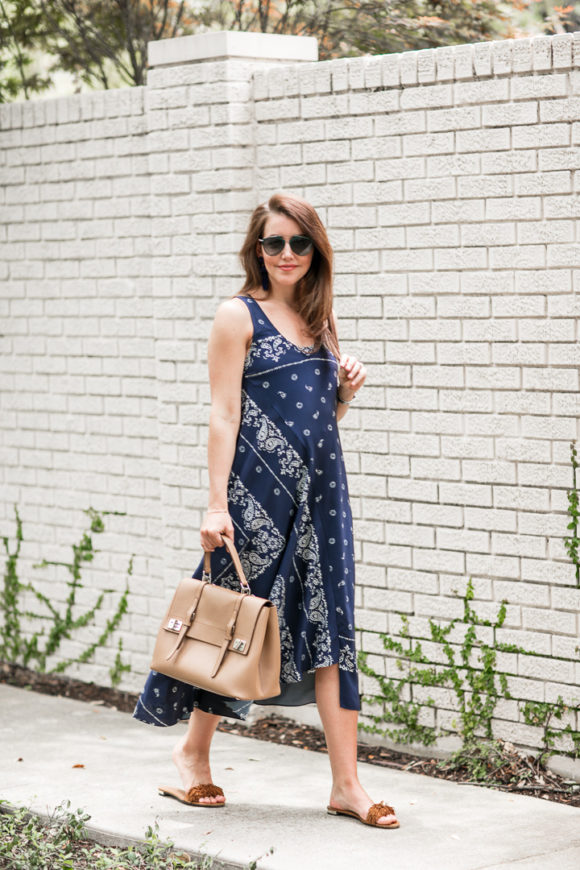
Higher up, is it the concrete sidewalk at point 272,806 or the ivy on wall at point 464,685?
the ivy on wall at point 464,685

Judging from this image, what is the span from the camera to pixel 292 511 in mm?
4258

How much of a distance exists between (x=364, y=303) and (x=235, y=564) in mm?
1504

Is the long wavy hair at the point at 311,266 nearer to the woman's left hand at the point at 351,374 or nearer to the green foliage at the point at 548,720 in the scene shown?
Answer: the woman's left hand at the point at 351,374

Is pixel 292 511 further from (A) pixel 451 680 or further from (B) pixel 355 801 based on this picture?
(A) pixel 451 680

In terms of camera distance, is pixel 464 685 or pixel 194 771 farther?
pixel 464 685

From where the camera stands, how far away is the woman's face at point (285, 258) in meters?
4.20

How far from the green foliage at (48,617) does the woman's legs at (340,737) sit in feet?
6.70

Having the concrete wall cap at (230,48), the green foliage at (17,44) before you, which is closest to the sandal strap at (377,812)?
the concrete wall cap at (230,48)

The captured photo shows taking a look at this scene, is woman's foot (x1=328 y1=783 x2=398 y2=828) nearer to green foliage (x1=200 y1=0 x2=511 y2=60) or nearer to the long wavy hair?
the long wavy hair

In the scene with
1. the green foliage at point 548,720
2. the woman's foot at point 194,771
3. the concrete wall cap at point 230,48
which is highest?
the concrete wall cap at point 230,48

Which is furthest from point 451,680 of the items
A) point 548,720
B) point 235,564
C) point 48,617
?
point 48,617

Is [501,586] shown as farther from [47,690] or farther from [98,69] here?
[98,69]

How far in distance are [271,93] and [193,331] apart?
102 centimetres

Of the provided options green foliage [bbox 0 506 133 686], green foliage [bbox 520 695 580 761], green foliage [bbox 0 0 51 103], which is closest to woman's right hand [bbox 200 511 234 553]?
green foliage [bbox 520 695 580 761]
